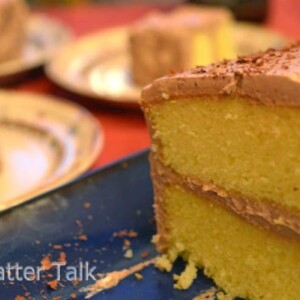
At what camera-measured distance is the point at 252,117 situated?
100 cm

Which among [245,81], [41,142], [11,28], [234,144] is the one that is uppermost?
[245,81]

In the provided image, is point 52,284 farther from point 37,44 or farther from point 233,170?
point 37,44

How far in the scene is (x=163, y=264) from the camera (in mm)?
1173

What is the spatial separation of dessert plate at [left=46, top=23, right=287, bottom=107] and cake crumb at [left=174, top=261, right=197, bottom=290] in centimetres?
71

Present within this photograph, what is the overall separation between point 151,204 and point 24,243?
275mm

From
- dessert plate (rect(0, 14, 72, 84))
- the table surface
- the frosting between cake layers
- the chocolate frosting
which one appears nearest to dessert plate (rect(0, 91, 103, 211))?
the table surface

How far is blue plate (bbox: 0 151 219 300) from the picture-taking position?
1.11 metres

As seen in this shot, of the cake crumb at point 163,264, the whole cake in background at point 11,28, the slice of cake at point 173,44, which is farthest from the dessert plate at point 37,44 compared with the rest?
the cake crumb at point 163,264

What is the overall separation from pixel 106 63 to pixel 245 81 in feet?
4.22

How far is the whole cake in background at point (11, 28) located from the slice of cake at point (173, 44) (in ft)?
1.38

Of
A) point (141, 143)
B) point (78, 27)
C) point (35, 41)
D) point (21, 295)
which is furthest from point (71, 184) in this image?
point (78, 27)

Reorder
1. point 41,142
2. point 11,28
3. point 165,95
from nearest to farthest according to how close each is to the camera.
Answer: point 165,95
point 41,142
point 11,28

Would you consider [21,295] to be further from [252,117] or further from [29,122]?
[29,122]

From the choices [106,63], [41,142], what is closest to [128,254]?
[41,142]
